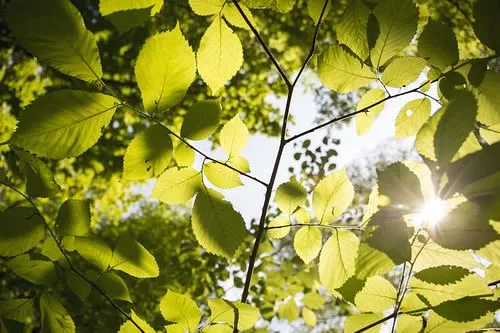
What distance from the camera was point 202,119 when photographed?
2.79 ft

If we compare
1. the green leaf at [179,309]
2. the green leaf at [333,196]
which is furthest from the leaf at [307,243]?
the green leaf at [179,309]

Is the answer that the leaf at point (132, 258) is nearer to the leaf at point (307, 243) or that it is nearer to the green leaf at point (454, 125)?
the leaf at point (307, 243)

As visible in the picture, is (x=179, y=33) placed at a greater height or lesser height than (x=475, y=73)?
lesser

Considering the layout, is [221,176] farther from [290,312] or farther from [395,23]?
[290,312]

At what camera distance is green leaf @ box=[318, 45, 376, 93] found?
31.5 inches

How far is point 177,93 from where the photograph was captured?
71cm

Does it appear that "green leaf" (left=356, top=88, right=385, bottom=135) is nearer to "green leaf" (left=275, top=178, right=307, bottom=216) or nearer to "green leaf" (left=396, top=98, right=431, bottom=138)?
"green leaf" (left=396, top=98, right=431, bottom=138)

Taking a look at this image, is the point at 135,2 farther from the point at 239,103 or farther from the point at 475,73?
the point at 239,103

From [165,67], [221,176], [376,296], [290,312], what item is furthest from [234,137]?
[290,312]

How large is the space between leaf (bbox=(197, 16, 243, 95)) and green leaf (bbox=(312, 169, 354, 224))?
1.22ft

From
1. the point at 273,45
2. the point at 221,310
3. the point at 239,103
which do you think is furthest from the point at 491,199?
the point at 273,45

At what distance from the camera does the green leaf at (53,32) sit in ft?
1.82

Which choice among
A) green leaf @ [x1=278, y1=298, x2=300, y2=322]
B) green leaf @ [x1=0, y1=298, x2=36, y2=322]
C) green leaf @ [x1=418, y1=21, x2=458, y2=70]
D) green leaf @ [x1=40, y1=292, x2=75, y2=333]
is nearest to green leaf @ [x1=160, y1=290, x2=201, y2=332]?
green leaf @ [x1=40, y1=292, x2=75, y2=333]

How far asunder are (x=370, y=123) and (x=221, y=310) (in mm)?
559
